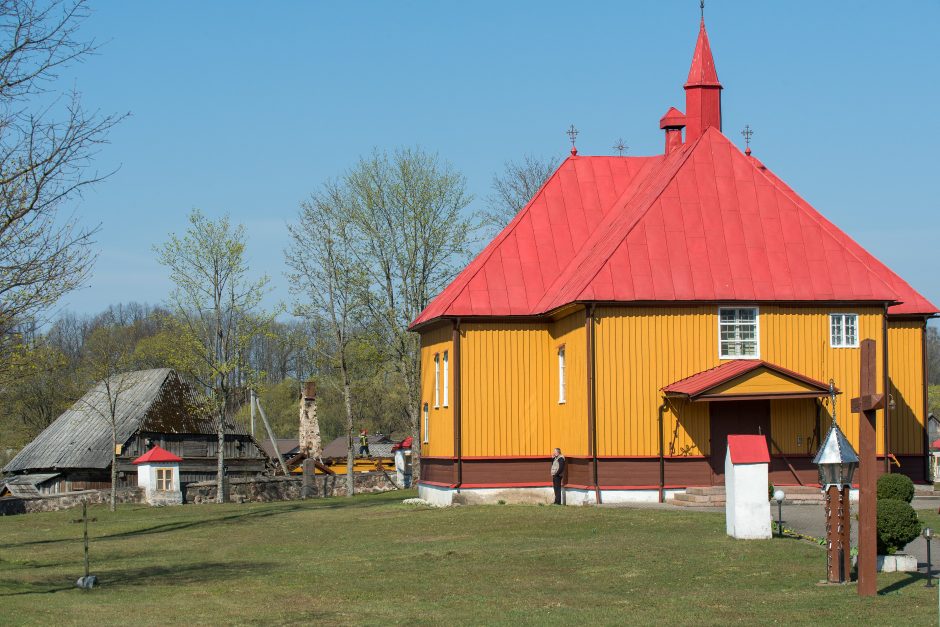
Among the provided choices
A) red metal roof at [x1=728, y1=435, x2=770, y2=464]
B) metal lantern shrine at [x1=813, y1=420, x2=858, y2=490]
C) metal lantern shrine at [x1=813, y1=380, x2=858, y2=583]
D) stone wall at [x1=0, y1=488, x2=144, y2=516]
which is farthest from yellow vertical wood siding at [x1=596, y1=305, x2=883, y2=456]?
stone wall at [x1=0, y1=488, x2=144, y2=516]

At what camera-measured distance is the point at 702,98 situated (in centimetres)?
3316

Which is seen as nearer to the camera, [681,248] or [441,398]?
[681,248]

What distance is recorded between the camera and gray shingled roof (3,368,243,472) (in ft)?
163

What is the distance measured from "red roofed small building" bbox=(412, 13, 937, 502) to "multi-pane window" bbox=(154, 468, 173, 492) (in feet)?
38.7

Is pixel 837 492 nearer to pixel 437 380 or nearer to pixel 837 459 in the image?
pixel 837 459

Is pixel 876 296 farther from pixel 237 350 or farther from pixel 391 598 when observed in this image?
pixel 237 350

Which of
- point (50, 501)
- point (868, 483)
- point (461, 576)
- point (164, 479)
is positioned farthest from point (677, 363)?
point (50, 501)

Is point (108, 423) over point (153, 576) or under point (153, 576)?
over

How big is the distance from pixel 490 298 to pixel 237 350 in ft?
53.1

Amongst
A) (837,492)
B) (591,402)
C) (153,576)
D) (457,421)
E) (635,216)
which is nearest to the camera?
(837,492)

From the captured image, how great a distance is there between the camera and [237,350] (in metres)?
44.8

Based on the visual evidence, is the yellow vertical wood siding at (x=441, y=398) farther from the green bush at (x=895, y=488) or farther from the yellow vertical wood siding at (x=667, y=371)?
the green bush at (x=895, y=488)

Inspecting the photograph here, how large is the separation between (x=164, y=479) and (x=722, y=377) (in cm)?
2095

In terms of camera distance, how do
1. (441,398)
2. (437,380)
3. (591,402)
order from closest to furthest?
(591,402), (441,398), (437,380)
